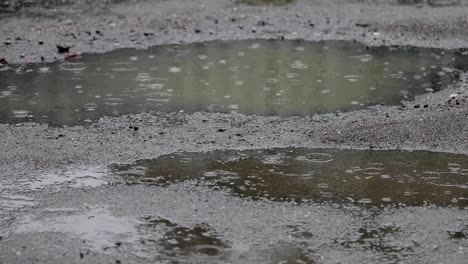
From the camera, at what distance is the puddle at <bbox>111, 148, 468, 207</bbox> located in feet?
21.8

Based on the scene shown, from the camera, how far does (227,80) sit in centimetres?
1062

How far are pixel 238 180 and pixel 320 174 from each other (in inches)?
32.2

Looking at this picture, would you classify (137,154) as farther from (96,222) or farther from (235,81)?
(235,81)

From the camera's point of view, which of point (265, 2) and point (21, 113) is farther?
point (265, 2)

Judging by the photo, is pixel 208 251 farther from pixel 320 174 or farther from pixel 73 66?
pixel 73 66

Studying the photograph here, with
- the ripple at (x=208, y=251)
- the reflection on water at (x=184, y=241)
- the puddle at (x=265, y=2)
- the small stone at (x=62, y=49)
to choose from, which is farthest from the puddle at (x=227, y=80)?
the ripple at (x=208, y=251)

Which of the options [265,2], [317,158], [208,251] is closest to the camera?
[208,251]

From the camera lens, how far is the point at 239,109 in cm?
937

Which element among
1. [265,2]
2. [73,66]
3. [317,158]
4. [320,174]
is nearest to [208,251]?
[320,174]

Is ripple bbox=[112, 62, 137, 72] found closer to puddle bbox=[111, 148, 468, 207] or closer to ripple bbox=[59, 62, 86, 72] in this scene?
ripple bbox=[59, 62, 86, 72]

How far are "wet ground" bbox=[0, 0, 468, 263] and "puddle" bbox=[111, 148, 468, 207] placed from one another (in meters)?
0.02

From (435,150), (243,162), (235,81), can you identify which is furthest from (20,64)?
(435,150)

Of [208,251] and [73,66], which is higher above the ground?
[73,66]

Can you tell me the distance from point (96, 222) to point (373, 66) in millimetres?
6562
